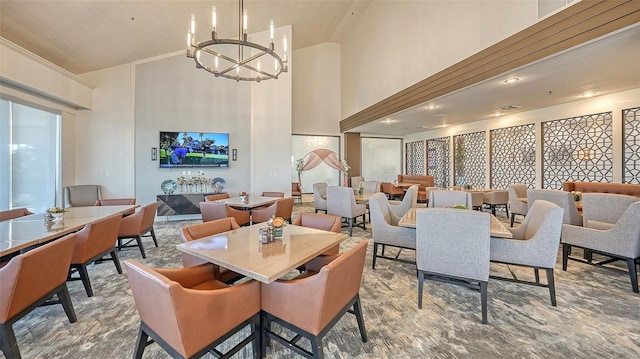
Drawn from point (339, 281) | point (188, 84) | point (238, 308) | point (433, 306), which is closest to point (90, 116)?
point (188, 84)

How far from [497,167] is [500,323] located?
6563 mm

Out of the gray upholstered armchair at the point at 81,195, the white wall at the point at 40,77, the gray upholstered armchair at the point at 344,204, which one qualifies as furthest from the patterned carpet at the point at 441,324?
the gray upholstered armchair at the point at 81,195

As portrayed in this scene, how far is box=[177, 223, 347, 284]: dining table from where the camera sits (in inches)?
59.9

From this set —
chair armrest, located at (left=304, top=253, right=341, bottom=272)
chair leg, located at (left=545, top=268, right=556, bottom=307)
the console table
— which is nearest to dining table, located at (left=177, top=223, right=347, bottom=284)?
chair armrest, located at (left=304, top=253, right=341, bottom=272)

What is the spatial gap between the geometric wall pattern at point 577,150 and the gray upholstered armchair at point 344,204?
4.75 m

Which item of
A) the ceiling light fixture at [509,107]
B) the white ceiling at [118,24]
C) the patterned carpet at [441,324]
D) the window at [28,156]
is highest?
the white ceiling at [118,24]

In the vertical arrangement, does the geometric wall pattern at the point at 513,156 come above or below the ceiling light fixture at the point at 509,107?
below

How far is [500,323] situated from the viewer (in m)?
2.13

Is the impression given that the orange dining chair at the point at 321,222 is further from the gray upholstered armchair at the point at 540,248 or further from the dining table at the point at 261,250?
the gray upholstered armchair at the point at 540,248

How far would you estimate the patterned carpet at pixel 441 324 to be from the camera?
182 centimetres

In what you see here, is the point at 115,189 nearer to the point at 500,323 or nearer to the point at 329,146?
the point at 329,146

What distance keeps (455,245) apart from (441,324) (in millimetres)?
649

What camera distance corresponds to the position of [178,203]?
19.2 ft

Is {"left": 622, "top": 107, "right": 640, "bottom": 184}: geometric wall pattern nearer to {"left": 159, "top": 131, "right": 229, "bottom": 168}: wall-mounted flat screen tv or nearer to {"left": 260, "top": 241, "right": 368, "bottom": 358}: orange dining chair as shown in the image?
{"left": 260, "top": 241, "right": 368, "bottom": 358}: orange dining chair
